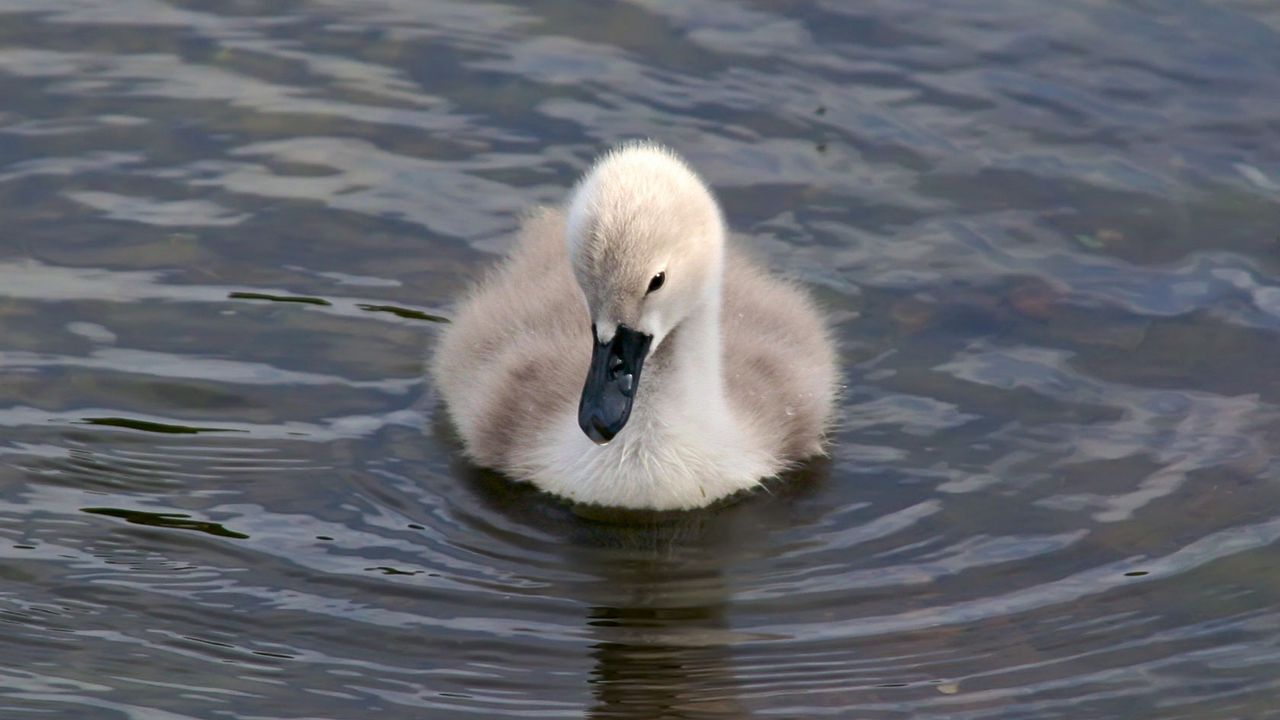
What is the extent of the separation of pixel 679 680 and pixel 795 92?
4.08 m

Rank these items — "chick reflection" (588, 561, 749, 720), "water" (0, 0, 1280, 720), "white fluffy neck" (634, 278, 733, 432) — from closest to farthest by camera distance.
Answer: "chick reflection" (588, 561, 749, 720)
"water" (0, 0, 1280, 720)
"white fluffy neck" (634, 278, 733, 432)

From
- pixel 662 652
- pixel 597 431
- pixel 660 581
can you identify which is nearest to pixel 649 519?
pixel 660 581

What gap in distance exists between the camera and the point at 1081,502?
21.5 feet

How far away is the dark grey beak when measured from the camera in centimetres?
607

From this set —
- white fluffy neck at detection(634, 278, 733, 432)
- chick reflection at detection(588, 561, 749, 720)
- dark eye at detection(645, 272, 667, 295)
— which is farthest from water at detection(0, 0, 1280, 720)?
dark eye at detection(645, 272, 667, 295)

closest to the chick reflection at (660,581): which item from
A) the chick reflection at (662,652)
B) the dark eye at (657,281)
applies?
the chick reflection at (662,652)

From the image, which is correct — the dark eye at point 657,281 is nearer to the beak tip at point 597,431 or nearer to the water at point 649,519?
the beak tip at point 597,431

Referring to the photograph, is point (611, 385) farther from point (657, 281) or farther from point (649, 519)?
point (649, 519)

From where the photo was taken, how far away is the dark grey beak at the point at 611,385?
607cm

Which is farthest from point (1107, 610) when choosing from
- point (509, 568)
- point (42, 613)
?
point (42, 613)

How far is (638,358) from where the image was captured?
6.17m

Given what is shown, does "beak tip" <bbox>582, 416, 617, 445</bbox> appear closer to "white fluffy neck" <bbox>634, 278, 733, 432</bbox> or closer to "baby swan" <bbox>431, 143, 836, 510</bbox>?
"baby swan" <bbox>431, 143, 836, 510</bbox>

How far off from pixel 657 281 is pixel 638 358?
0.24 meters

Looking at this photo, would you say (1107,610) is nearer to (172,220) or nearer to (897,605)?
(897,605)
